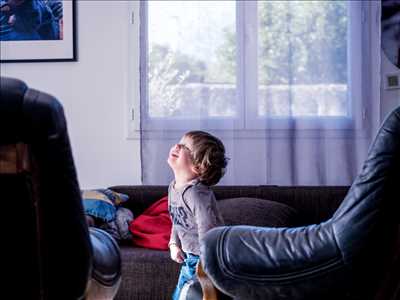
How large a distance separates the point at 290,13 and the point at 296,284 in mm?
2437

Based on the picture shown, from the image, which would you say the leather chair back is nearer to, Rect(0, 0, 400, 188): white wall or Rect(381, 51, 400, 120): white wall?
Rect(0, 0, 400, 188): white wall

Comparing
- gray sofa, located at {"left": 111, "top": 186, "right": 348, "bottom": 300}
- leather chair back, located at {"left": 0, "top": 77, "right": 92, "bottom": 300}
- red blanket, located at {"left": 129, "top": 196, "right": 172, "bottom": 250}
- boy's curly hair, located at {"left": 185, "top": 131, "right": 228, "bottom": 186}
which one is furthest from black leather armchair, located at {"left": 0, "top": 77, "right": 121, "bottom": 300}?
red blanket, located at {"left": 129, "top": 196, "right": 172, "bottom": 250}

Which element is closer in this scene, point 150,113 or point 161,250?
point 161,250

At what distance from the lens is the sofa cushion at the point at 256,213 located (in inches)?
110

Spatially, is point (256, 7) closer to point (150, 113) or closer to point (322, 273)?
point (150, 113)

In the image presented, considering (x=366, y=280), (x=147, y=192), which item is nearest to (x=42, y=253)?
(x=366, y=280)

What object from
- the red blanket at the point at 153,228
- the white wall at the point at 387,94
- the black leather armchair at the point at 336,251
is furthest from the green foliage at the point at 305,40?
the black leather armchair at the point at 336,251

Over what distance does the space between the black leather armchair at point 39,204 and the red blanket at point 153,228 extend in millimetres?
1607

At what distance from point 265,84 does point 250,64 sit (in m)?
0.15

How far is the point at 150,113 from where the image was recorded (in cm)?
360

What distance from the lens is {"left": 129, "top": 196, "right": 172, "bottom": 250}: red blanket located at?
2.83 metres

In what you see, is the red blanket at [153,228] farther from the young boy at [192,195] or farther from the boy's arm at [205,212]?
the boy's arm at [205,212]

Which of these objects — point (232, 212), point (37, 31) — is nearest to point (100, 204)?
point (232, 212)

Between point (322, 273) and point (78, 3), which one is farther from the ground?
point (78, 3)
